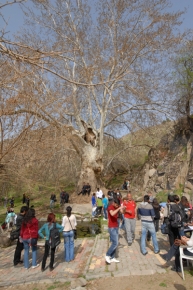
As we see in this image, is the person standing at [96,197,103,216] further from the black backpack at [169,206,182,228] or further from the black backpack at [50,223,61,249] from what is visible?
the black backpack at [169,206,182,228]

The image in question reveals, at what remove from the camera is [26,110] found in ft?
23.2

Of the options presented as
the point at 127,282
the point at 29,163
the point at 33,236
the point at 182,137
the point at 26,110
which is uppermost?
the point at 182,137

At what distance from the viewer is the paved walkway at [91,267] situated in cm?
575

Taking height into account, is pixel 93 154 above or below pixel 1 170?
above

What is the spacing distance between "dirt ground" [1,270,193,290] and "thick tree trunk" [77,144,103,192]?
1478 centimetres

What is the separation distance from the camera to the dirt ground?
4996 mm

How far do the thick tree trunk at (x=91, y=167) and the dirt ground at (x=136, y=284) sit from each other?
14.8 metres

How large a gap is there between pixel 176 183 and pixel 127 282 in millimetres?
13515

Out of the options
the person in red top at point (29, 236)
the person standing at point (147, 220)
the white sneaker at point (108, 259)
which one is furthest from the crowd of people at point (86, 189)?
the white sneaker at point (108, 259)

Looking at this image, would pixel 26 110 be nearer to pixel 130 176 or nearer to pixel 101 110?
pixel 101 110

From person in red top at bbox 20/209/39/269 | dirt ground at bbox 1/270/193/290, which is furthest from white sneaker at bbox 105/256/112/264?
person in red top at bbox 20/209/39/269

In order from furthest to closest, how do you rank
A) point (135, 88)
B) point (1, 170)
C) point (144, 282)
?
point (135, 88)
point (1, 170)
point (144, 282)

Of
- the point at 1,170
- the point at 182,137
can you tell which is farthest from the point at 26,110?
the point at 182,137

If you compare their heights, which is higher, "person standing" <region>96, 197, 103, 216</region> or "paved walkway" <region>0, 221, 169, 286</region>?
"person standing" <region>96, 197, 103, 216</region>
